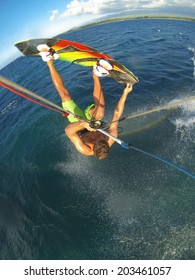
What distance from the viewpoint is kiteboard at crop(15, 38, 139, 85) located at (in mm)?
7402

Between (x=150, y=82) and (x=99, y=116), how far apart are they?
12157 millimetres

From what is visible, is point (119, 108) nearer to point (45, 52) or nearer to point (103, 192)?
point (45, 52)

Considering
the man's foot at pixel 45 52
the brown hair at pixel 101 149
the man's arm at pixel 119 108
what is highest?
the man's foot at pixel 45 52

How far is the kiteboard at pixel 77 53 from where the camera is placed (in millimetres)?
7402

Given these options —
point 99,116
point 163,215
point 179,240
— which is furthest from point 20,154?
point 179,240

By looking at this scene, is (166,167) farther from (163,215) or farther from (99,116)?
(99,116)

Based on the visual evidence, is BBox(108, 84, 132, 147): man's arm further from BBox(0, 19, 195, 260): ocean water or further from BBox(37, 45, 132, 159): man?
BBox(0, 19, 195, 260): ocean water

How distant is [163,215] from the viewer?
9.27 meters

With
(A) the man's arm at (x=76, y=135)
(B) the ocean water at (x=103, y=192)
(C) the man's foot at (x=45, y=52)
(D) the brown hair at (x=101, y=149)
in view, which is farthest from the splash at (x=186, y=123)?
(C) the man's foot at (x=45, y=52)

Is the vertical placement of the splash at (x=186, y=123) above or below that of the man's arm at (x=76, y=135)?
below

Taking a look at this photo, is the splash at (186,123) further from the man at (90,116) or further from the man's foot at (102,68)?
the man's foot at (102,68)

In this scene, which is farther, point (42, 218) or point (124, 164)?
point (124, 164)

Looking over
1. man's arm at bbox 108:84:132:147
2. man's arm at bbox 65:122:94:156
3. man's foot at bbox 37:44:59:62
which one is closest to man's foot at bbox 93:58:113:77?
man's arm at bbox 108:84:132:147

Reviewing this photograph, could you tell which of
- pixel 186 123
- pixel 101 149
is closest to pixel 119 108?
pixel 101 149
